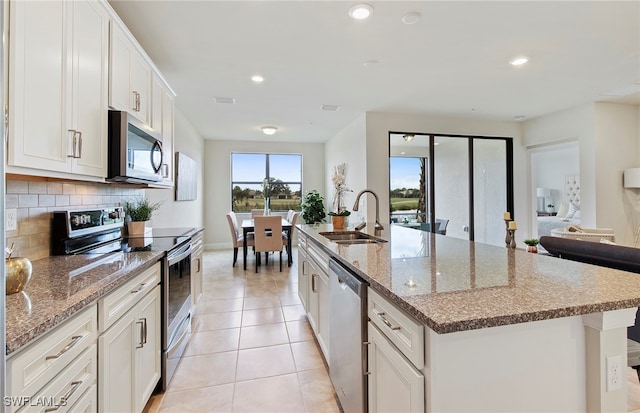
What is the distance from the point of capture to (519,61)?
118 inches

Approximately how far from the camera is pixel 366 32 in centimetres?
242

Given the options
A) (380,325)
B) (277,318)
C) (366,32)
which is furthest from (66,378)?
(366,32)

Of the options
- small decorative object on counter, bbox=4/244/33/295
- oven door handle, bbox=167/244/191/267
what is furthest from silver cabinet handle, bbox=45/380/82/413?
oven door handle, bbox=167/244/191/267

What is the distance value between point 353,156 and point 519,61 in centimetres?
283

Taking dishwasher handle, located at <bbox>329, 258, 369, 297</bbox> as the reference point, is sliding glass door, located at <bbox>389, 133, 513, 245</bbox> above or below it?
above

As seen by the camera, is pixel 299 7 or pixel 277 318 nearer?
pixel 299 7

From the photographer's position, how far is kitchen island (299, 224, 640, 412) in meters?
0.84

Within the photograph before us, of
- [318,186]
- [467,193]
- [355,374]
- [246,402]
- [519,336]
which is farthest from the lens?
[318,186]

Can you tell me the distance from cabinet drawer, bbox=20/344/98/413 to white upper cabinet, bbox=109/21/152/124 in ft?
4.92

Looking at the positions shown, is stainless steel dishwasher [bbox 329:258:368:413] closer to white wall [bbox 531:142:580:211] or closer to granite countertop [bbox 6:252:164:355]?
granite countertop [bbox 6:252:164:355]

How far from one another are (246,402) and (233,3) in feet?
8.95

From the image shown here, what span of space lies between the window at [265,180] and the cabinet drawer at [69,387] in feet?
19.9

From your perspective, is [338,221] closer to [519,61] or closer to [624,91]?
[519,61]

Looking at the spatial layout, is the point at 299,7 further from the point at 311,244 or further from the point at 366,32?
the point at 311,244
